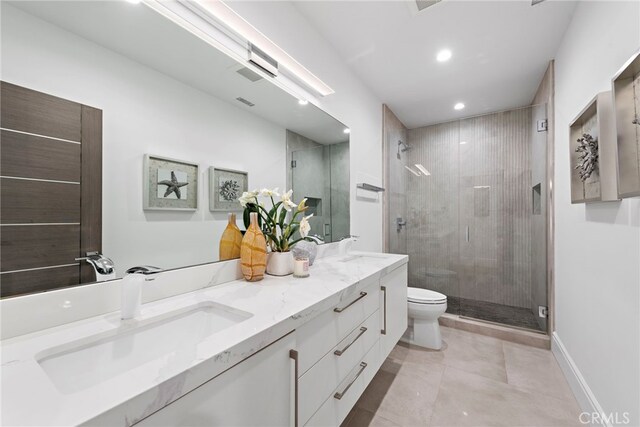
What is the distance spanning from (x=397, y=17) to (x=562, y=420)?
8.78 feet

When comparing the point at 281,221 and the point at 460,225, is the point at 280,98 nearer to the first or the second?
the point at 281,221

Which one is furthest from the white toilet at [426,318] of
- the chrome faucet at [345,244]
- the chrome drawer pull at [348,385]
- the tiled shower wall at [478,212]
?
the chrome drawer pull at [348,385]

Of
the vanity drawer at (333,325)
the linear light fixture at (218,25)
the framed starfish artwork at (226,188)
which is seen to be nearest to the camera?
the vanity drawer at (333,325)

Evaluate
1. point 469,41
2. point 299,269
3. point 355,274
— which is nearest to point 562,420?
point 355,274

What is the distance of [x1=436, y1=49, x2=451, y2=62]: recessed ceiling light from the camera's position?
6.93 feet

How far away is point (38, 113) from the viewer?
71 centimetres

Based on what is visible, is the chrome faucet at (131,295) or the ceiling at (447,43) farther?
the ceiling at (447,43)

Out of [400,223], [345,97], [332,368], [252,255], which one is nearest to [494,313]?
[400,223]

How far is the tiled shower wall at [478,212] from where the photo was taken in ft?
9.45

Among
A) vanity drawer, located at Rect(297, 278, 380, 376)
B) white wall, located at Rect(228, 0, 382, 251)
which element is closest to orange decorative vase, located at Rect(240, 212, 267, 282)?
vanity drawer, located at Rect(297, 278, 380, 376)

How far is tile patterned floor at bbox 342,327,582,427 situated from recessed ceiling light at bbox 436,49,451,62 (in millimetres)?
2506

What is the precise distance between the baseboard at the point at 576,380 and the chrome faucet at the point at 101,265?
2.22 meters

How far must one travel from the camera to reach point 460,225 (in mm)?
3035

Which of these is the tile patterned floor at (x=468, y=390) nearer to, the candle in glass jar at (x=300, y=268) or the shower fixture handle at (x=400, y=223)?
the candle in glass jar at (x=300, y=268)
